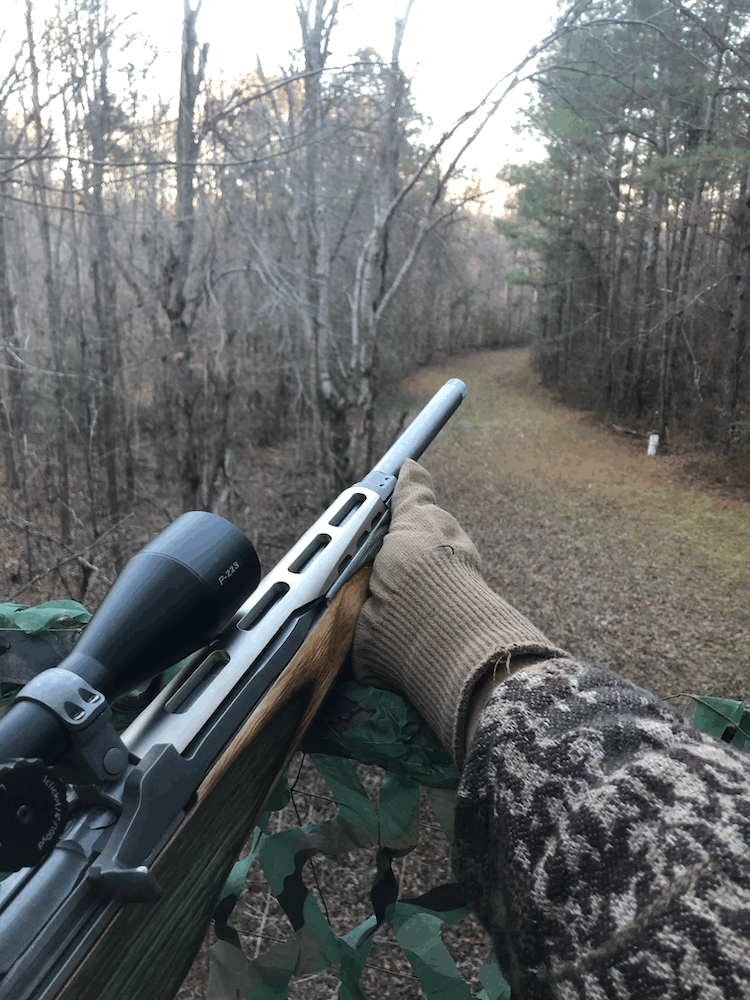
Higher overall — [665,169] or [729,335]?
[665,169]

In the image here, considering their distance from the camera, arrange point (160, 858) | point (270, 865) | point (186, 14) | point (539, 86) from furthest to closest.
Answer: point (539, 86) → point (186, 14) → point (270, 865) → point (160, 858)

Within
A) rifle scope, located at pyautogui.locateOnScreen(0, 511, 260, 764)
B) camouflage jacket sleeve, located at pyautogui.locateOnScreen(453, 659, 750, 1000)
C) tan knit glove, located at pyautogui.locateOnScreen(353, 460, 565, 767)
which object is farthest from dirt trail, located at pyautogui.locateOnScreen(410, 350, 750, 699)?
rifle scope, located at pyautogui.locateOnScreen(0, 511, 260, 764)

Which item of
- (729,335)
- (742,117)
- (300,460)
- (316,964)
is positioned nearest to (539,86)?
(742,117)

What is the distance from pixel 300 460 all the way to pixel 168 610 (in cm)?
1097

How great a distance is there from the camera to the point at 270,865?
1.22 metres

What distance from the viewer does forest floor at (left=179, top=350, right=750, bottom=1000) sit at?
3895 millimetres

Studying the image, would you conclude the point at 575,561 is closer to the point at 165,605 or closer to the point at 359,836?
the point at 359,836

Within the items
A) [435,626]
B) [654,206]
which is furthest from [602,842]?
[654,206]

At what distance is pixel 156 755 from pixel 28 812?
0.16m

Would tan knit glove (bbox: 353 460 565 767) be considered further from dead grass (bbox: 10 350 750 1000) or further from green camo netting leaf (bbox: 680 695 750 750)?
dead grass (bbox: 10 350 750 1000)

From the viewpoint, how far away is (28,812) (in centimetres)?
61

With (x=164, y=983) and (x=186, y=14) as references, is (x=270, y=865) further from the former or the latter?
(x=186, y=14)

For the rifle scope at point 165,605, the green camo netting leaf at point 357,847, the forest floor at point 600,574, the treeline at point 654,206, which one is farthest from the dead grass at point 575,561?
the rifle scope at point 165,605

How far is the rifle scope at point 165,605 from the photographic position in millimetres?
814
